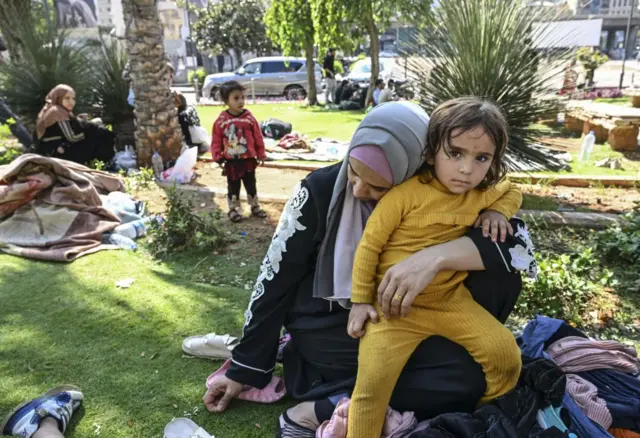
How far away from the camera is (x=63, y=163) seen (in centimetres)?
489

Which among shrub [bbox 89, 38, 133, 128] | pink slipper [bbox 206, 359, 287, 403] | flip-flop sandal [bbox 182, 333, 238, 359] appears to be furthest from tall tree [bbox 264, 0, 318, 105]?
pink slipper [bbox 206, 359, 287, 403]

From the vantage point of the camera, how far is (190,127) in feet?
27.6

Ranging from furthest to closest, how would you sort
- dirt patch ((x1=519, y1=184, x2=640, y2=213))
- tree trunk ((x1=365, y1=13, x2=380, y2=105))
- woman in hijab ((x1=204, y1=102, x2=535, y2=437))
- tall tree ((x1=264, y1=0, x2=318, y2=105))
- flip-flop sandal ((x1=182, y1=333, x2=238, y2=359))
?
tall tree ((x1=264, y1=0, x2=318, y2=105))
tree trunk ((x1=365, y1=13, x2=380, y2=105))
dirt patch ((x1=519, y1=184, x2=640, y2=213))
flip-flop sandal ((x1=182, y1=333, x2=238, y2=359))
woman in hijab ((x1=204, y1=102, x2=535, y2=437))

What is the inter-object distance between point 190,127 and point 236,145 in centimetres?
331

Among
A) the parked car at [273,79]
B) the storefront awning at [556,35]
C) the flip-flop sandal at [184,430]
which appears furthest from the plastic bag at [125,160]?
the parked car at [273,79]

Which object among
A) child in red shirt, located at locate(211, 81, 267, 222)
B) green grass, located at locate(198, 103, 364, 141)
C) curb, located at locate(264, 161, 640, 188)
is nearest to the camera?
child in red shirt, located at locate(211, 81, 267, 222)

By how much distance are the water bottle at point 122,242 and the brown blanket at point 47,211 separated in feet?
0.32

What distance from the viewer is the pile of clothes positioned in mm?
1757

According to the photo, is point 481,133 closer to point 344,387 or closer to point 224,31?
point 344,387

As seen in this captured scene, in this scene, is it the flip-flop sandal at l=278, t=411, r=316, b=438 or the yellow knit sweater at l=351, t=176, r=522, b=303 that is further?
the flip-flop sandal at l=278, t=411, r=316, b=438

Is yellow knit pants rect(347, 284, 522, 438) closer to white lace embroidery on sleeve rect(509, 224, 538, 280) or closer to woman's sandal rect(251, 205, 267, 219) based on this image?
white lace embroidery on sleeve rect(509, 224, 538, 280)

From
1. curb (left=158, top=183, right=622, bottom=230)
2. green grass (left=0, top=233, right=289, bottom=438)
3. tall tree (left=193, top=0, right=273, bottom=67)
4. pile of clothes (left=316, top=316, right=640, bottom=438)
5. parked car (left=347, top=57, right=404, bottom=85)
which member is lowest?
green grass (left=0, top=233, right=289, bottom=438)

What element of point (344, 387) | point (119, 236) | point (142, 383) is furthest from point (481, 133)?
point (119, 236)

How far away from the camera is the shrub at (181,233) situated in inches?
177
